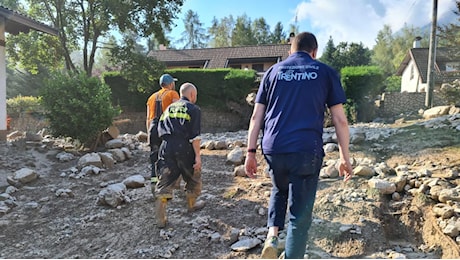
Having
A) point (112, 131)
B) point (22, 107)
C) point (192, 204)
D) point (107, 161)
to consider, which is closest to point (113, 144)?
point (112, 131)

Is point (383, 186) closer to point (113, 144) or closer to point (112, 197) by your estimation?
point (112, 197)

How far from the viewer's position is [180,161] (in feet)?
14.1

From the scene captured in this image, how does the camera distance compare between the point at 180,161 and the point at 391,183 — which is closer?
the point at 180,161

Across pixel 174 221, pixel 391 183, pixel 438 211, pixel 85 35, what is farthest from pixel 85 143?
pixel 85 35

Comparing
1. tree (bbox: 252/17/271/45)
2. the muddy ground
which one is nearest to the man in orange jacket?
the muddy ground

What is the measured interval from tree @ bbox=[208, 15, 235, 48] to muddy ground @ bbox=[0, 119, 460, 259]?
49.7 metres

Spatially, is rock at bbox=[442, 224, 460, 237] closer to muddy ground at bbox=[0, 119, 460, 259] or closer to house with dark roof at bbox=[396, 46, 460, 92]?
muddy ground at bbox=[0, 119, 460, 259]

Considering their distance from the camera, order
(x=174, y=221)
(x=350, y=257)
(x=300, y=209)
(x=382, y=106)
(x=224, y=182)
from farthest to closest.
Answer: (x=382, y=106) → (x=224, y=182) → (x=174, y=221) → (x=350, y=257) → (x=300, y=209)

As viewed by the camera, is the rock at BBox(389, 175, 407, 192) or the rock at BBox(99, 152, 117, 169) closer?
the rock at BBox(389, 175, 407, 192)

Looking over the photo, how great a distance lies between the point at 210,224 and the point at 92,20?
13.9 metres

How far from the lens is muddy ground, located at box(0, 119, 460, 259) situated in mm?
3816

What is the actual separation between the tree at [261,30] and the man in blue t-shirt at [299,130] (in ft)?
161

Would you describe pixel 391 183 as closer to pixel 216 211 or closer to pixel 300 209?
pixel 216 211

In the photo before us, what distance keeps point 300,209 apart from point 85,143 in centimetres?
760
